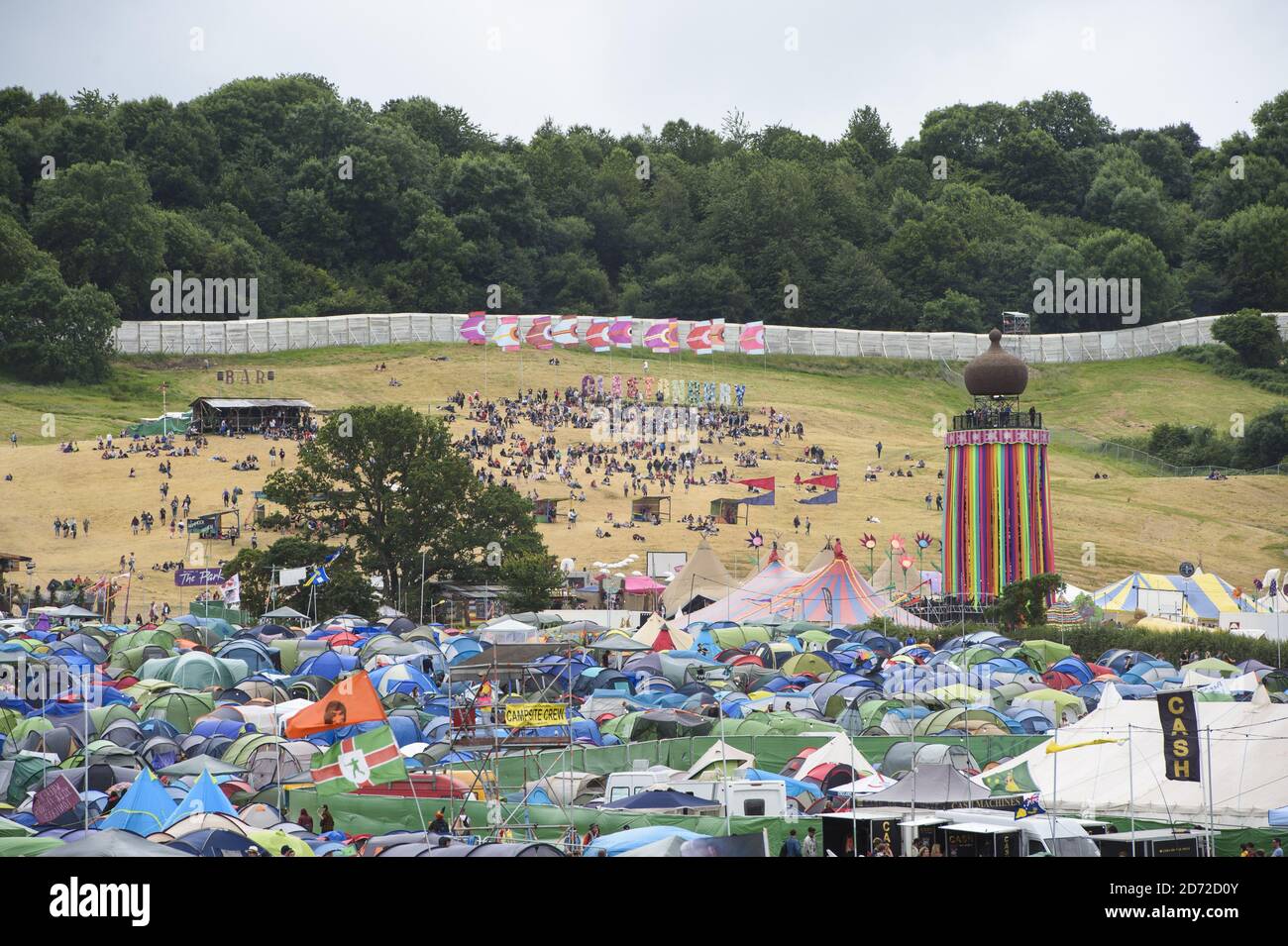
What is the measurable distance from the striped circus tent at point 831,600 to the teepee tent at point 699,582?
378 centimetres

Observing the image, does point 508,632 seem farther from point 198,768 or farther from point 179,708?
point 198,768

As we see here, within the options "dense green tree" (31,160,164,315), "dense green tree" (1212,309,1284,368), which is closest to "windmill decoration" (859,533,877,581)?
"dense green tree" (1212,309,1284,368)

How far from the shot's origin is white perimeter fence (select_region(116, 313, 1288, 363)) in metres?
96.1

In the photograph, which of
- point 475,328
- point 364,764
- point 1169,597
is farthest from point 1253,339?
point 364,764

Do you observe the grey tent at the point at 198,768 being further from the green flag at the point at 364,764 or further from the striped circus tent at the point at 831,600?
the striped circus tent at the point at 831,600

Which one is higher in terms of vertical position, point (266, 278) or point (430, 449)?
point (266, 278)

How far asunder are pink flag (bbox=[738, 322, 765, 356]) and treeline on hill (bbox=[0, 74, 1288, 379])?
15658mm

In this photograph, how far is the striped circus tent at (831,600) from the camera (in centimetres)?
5128

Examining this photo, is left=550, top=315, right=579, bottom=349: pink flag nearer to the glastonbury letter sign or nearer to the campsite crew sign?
the glastonbury letter sign

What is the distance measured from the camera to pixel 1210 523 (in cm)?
7706

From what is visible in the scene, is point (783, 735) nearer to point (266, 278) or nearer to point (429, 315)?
point (429, 315)

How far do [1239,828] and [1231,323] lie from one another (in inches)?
3481

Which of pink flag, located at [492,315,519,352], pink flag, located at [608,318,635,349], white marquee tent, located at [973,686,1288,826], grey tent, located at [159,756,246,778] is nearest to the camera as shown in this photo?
white marquee tent, located at [973,686,1288,826]
